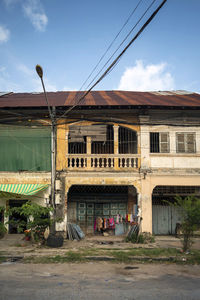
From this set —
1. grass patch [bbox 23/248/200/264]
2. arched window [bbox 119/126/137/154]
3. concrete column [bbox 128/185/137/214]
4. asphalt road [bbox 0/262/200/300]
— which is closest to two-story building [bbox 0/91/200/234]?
arched window [bbox 119/126/137/154]

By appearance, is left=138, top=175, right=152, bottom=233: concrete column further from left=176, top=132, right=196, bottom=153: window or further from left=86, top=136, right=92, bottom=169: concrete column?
left=86, top=136, right=92, bottom=169: concrete column

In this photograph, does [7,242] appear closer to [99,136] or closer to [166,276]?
[99,136]

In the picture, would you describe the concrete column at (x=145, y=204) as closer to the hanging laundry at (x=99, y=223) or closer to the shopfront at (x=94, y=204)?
the shopfront at (x=94, y=204)

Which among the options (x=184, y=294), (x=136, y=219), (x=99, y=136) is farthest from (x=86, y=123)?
(x=184, y=294)

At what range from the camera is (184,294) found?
216 inches

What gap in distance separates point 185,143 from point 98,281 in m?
8.78

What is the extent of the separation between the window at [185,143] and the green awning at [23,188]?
272 inches

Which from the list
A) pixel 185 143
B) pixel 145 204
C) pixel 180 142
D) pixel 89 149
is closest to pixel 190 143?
pixel 185 143

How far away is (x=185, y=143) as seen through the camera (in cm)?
1310

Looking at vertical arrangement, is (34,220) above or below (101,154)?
below

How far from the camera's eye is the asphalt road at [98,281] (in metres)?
5.40

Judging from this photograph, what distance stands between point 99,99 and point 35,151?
4469 mm

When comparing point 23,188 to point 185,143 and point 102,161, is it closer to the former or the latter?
point 102,161

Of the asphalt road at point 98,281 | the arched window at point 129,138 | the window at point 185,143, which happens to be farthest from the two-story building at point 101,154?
the asphalt road at point 98,281
